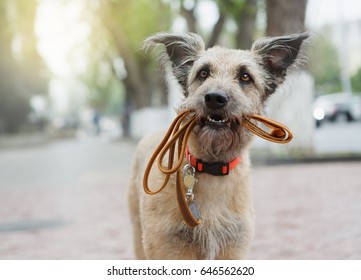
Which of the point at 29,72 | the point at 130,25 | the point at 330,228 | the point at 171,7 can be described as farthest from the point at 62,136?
the point at 330,228

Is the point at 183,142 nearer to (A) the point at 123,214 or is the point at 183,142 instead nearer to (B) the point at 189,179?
(B) the point at 189,179

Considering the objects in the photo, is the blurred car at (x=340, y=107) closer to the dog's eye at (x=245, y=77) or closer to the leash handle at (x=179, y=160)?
the dog's eye at (x=245, y=77)

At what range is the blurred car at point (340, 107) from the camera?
39031 millimetres

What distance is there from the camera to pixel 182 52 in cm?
473

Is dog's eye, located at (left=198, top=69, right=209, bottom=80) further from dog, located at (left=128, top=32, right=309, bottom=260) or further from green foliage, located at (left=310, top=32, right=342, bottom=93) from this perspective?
green foliage, located at (left=310, top=32, right=342, bottom=93)

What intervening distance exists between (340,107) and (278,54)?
36.3 m

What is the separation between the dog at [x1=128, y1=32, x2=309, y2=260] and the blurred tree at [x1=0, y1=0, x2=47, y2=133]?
30139 millimetres

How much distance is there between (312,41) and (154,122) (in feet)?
88.0

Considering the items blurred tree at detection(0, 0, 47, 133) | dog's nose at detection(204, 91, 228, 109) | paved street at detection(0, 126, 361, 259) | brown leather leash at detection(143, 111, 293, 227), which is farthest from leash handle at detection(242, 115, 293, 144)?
blurred tree at detection(0, 0, 47, 133)

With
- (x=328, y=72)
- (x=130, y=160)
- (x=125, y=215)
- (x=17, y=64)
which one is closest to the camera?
(x=125, y=215)

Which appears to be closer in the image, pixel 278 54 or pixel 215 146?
pixel 215 146

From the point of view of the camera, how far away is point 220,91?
3.96 m

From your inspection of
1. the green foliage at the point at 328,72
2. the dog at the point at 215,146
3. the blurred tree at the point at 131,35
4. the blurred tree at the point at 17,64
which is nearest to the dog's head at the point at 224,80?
the dog at the point at 215,146

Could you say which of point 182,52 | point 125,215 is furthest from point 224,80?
point 125,215
